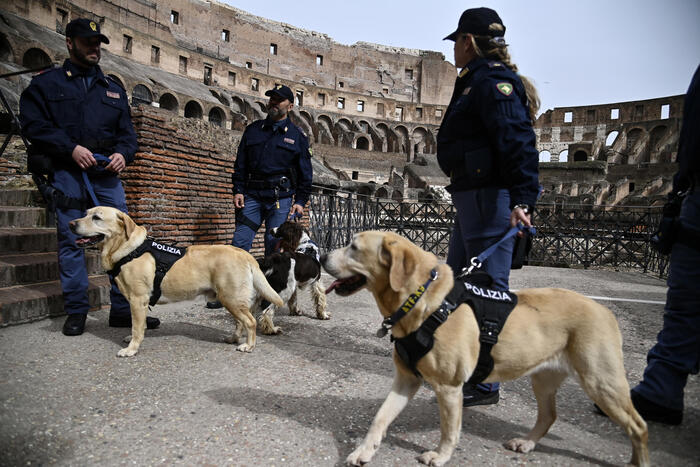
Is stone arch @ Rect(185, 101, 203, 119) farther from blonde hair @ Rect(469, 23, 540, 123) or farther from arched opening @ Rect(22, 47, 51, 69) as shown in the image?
blonde hair @ Rect(469, 23, 540, 123)

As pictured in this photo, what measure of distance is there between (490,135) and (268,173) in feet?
8.88

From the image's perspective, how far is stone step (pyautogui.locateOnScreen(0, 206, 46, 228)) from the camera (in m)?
4.71

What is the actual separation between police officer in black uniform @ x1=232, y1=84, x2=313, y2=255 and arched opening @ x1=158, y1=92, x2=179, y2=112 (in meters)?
25.9

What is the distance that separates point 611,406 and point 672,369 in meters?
0.79

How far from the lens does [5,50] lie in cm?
1844

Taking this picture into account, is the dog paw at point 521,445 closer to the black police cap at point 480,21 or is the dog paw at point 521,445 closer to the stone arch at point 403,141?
the black police cap at point 480,21

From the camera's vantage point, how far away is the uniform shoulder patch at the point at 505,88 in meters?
2.19

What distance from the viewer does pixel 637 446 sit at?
171cm

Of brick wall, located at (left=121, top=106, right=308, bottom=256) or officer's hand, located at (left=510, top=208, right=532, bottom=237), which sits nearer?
officer's hand, located at (left=510, top=208, right=532, bottom=237)

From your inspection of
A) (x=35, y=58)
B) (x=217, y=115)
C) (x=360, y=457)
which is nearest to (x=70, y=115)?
(x=360, y=457)

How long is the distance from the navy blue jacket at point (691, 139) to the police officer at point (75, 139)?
399cm

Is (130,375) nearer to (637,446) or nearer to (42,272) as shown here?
(42,272)

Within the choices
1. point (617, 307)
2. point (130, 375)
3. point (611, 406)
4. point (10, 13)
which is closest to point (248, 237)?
point (130, 375)

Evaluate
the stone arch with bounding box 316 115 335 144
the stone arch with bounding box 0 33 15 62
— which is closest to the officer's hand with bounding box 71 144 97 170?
the stone arch with bounding box 0 33 15 62
